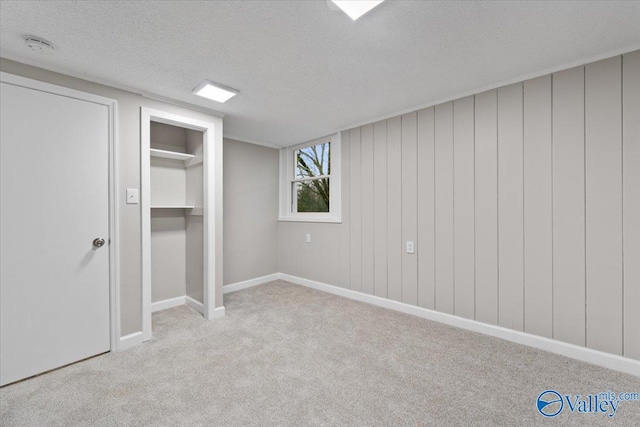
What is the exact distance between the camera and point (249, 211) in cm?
432

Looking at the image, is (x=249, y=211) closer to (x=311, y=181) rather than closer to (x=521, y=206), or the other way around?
(x=311, y=181)

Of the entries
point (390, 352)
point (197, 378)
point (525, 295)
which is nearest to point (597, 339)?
point (525, 295)

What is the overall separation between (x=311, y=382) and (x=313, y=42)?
2303mm

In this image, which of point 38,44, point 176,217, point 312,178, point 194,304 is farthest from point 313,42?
point 194,304

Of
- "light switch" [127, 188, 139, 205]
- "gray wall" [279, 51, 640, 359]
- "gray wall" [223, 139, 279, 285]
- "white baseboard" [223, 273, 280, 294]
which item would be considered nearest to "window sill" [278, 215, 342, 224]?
"gray wall" [223, 139, 279, 285]

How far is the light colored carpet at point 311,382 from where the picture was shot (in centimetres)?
158

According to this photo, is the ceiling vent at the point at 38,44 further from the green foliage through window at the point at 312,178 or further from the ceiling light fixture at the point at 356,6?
the green foliage through window at the point at 312,178

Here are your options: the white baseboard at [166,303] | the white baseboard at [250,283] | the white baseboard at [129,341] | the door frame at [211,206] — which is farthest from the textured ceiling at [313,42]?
the white baseboard at [250,283]

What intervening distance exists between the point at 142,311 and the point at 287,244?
2.40 m

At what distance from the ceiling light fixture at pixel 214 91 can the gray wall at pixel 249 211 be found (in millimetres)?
1414

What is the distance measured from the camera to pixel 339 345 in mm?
2398

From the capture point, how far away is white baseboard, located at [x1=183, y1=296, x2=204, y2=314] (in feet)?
10.6

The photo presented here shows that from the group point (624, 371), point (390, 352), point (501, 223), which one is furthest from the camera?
point (501, 223)

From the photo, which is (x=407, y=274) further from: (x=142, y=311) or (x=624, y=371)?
(x=142, y=311)
